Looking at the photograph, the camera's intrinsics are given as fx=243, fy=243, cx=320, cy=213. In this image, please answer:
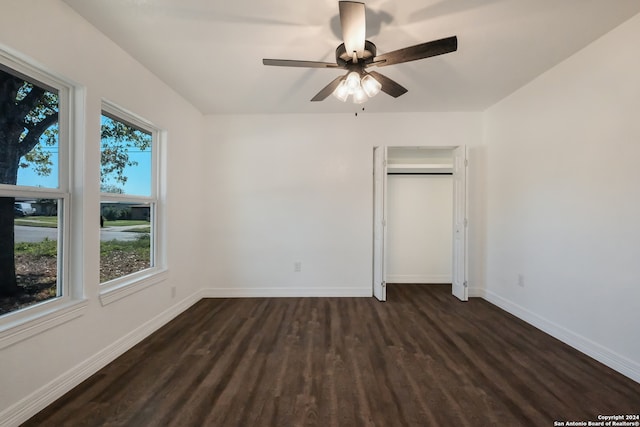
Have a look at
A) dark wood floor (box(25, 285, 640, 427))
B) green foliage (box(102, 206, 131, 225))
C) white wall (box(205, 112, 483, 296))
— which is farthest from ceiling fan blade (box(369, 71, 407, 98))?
green foliage (box(102, 206, 131, 225))

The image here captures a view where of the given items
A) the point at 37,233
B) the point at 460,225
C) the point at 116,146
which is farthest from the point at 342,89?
the point at 460,225

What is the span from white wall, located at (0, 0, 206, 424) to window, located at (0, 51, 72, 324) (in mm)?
111

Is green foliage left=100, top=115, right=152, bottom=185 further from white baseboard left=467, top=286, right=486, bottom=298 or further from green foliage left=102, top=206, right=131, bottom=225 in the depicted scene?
white baseboard left=467, top=286, right=486, bottom=298

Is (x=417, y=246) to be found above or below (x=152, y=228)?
below

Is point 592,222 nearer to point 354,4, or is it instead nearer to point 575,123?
point 575,123

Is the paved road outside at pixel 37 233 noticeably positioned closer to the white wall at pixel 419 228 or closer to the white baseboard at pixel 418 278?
the white wall at pixel 419 228

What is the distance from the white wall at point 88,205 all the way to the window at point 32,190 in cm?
11

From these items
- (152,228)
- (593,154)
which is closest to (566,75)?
(593,154)

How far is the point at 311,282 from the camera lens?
11.7 ft

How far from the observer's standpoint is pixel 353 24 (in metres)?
1.46

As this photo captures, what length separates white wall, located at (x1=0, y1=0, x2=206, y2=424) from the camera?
56.7 inches

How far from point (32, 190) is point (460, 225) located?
4299mm

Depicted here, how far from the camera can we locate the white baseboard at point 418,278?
166 inches

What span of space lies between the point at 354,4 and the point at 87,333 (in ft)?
9.42
